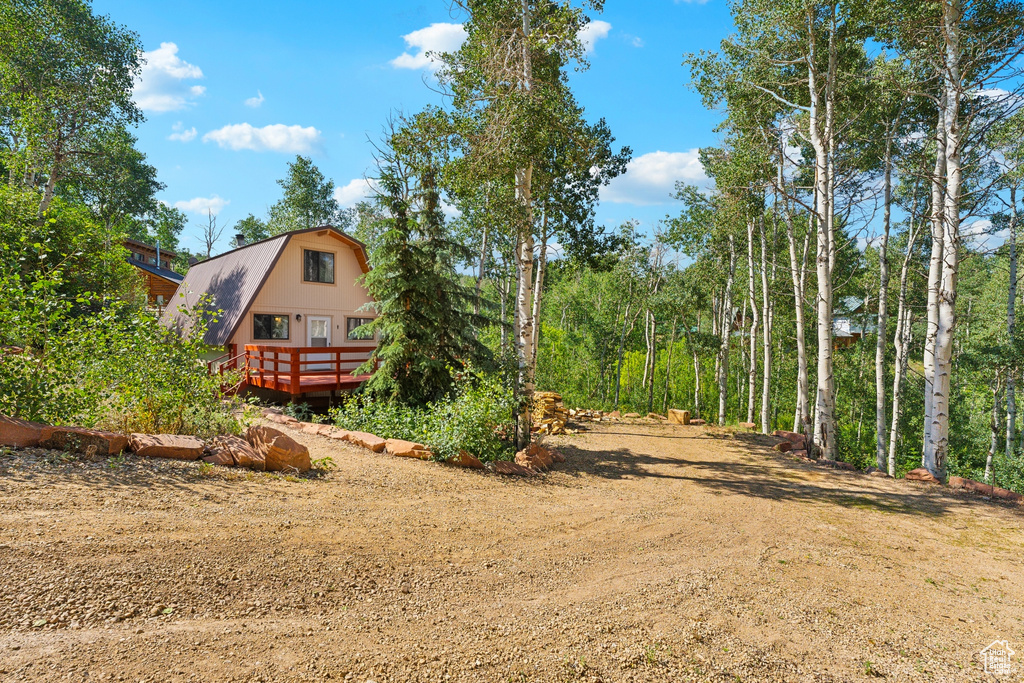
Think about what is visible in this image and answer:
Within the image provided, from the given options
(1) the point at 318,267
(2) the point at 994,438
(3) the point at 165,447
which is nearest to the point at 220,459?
(3) the point at 165,447

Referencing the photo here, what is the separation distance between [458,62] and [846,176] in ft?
31.0

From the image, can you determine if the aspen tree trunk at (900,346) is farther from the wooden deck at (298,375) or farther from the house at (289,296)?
the house at (289,296)

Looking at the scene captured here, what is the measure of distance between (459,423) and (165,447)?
3670 millimetres

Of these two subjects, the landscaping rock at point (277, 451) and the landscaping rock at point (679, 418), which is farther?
the landscaping rock at point (679, 418)

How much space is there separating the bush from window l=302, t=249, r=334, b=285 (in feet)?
35.1

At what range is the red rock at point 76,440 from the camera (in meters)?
4.85

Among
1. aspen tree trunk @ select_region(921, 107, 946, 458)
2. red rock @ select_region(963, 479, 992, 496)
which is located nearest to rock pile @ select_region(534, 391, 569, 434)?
aspen tree trunk @ select_region(921, 107, 946, 458)

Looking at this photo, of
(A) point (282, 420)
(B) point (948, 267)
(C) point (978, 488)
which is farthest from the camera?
(A) point (282, 420)

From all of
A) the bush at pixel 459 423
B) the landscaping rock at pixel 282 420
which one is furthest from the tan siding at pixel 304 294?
the bush at pixel 459 423

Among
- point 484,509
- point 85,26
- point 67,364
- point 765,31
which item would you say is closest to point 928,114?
point 765,31

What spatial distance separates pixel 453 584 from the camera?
386 centimetres

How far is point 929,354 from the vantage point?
30.0 feet

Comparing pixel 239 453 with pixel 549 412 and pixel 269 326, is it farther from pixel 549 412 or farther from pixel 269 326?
pixel 269 326

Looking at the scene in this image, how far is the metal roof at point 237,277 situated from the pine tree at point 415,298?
22.2 ft
